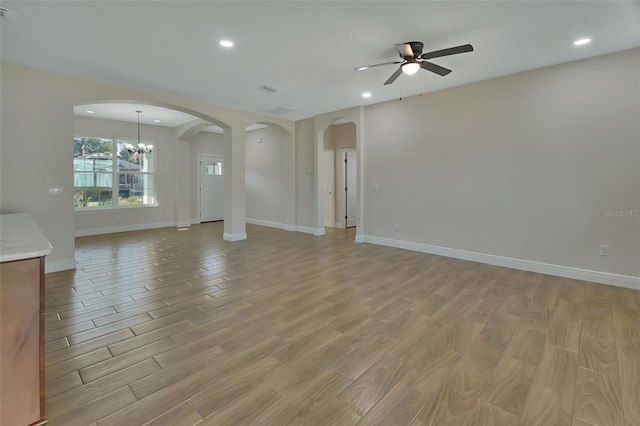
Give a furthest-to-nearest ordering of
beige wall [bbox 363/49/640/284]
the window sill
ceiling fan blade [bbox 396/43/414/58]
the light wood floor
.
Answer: the window sill, beige wall [bbox 363/49/640/284], ceiling fan blade [bbox 396/43/414/58], the light wood floor

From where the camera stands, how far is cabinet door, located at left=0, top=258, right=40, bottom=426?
4.72ft

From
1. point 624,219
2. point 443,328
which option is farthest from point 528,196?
point 443,328

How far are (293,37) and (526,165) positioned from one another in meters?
3.67

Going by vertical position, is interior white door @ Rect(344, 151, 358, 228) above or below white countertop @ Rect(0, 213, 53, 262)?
above

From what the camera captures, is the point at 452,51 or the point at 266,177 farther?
the point at 266,177

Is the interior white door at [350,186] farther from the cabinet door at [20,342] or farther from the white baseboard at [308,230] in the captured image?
the cabinet door at [20,342]

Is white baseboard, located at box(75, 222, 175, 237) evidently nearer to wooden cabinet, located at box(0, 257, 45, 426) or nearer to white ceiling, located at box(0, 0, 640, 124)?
white ceiling, located at box(0, 0, 640, 124)

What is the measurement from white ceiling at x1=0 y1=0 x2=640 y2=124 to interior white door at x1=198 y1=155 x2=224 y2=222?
4.55m

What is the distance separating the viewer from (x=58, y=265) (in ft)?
14.1

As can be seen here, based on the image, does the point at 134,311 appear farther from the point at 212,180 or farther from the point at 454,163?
the point at 212,180

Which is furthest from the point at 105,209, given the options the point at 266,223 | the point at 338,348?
the point at 338,348

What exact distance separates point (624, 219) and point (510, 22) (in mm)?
2810

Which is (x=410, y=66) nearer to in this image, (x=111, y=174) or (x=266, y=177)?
(x=266, y=177)

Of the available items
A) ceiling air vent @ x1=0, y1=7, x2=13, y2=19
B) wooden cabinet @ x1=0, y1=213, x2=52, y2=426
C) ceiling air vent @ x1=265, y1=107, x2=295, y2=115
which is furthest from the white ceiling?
wooden cabinet @ x1=0, y1=213, x2=52, y2=426
